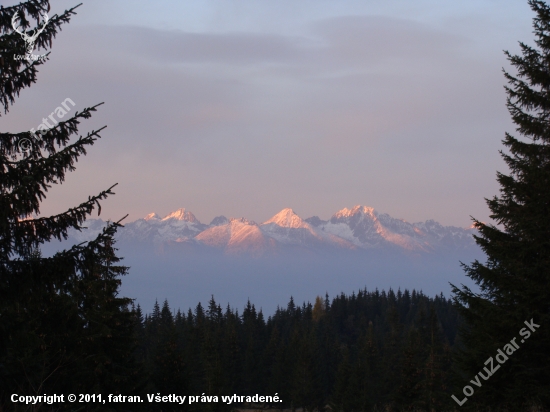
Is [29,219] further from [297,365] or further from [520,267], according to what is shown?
[297,365]

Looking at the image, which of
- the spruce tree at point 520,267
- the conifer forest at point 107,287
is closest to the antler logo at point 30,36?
the conifer forest at point 107,287

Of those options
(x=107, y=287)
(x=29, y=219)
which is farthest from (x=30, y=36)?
(x=107, y=287)

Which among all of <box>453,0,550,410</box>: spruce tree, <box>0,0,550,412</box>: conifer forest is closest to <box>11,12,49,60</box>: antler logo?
<box>0,0,550,412</box>: conifer forest

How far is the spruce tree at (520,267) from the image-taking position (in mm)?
12237

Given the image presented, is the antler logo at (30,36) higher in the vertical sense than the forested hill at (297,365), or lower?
higher

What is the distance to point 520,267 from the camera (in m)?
12.7

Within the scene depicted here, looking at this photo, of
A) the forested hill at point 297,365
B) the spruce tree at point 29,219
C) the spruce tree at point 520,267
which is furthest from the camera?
the forested hill at point 297,365

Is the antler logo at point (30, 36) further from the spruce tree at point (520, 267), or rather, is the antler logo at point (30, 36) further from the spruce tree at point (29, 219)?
the spruce tree at point (520, 267)

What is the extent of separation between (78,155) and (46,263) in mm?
2121

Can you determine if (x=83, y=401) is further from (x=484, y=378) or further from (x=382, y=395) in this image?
(x=382, y=395)

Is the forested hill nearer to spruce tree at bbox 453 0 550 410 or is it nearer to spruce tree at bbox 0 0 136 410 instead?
spruce tree at bbox 453 0 550 410

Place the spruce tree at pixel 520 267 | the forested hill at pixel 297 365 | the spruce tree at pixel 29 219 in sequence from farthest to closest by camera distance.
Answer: the forested hill at pixel 297 365 < the spruce tree at pixel 520 267 < the spruce tree at pixel 29 219

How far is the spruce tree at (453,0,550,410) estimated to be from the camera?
1224cm

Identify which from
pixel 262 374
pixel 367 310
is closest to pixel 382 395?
pixel 262 374
